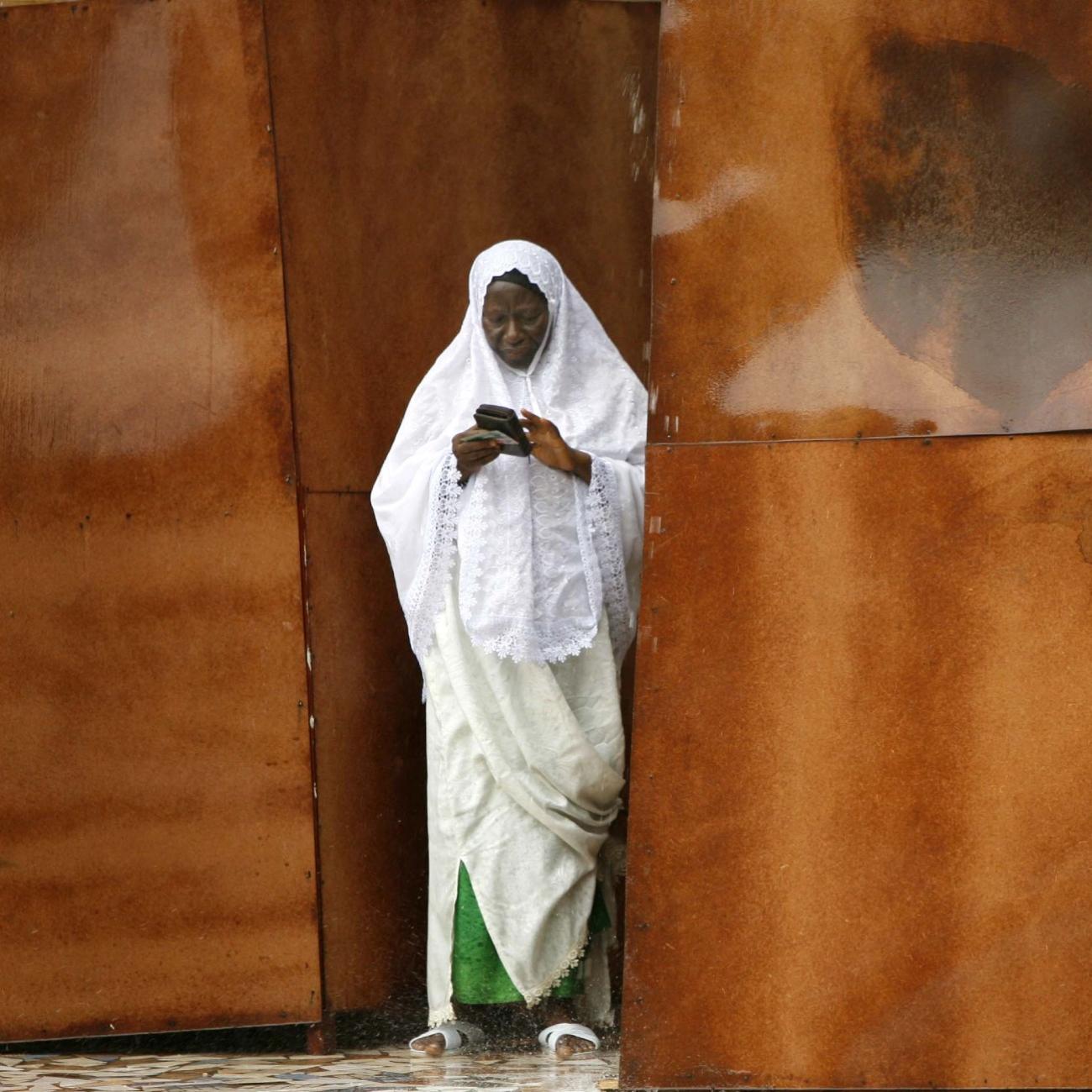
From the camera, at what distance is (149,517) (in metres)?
5.11

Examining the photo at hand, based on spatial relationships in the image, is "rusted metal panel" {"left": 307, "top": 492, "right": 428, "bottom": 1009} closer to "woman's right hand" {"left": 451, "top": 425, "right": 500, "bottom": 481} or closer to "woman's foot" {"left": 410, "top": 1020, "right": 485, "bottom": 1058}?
"woman's foot" {"left": 410, "top": 1020, "right": 485, "bottom": 1058}

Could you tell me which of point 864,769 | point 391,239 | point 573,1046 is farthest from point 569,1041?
point 391,239

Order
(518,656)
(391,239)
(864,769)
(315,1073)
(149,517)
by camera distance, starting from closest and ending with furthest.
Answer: (864,769), (315,1073), (518,656), (149,517), (391,239)

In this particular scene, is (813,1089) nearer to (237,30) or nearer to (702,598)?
(702,598)

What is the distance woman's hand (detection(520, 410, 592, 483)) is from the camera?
4.85m

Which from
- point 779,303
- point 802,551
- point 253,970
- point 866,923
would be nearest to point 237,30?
point 779,303

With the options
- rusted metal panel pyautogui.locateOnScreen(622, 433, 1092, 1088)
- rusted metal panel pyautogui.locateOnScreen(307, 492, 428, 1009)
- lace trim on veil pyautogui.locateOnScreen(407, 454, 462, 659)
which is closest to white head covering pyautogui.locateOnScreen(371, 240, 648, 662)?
lace trim on veil pyautogui.locateOnScreen(407, 454, 462, 659)

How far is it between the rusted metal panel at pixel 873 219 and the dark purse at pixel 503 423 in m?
0.55

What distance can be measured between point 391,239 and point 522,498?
1189 mm

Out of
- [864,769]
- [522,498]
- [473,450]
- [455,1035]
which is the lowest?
[455,1035]

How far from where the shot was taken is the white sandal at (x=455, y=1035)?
16.3 ft

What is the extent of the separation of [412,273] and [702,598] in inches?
76.8

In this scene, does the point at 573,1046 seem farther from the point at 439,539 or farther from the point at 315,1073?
the point at 439,539

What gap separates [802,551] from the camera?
421cm
